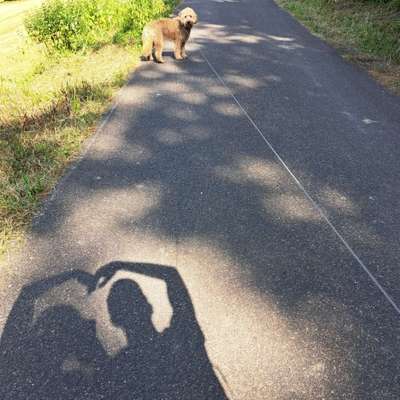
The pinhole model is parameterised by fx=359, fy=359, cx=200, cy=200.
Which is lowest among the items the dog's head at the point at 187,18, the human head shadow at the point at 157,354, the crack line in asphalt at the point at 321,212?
the crack line in asphalt at the point at 321,212

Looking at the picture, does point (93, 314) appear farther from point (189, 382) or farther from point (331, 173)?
point (331, 173)

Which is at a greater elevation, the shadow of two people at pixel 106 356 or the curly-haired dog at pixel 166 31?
the curly-haired dog at pixel 166 31

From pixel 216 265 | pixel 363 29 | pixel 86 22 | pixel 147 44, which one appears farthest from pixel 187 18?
pixel 363 29

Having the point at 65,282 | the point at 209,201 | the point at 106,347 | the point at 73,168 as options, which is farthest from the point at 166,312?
the point at 73,168

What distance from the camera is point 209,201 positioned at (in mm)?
3830

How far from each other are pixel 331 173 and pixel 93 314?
322cm

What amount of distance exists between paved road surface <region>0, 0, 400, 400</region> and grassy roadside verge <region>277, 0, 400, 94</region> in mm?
3420

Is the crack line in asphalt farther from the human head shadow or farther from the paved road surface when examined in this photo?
the human head shadow

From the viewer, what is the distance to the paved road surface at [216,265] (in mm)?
2223

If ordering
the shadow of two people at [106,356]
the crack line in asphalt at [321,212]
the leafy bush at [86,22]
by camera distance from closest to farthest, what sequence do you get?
the shadow of two people at [106,356] < the crack line in asphalt at [321,212] < the leafy bush at [86,22]

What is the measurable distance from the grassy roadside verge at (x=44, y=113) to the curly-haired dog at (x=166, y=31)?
546mm

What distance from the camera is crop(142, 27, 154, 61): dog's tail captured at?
764 cm

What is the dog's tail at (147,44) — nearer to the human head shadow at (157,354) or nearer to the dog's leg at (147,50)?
the dog's leg at (147,50)

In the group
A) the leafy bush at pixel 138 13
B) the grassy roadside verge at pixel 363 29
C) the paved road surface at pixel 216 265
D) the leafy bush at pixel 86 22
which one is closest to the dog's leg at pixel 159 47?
the leafy bush at pixel 86 22
